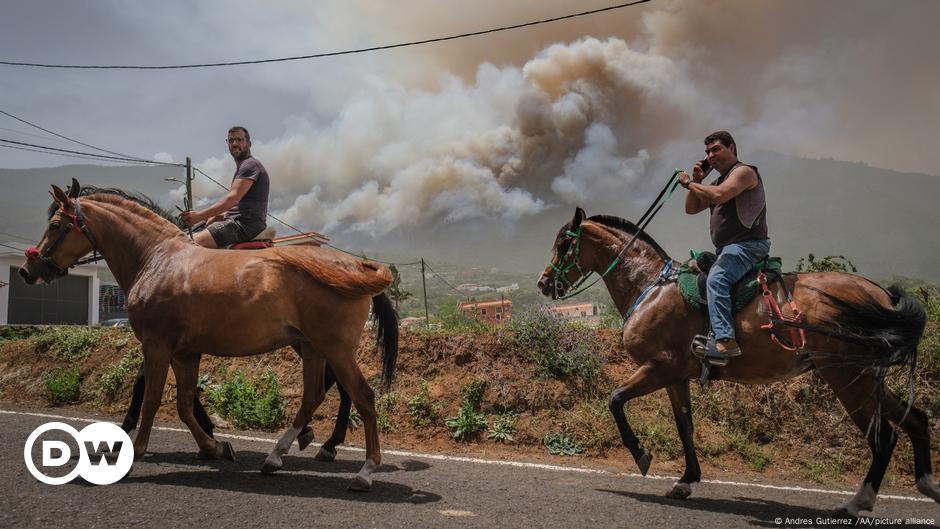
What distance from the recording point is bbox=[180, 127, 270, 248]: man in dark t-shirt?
716cm

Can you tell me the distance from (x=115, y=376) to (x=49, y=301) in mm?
36480

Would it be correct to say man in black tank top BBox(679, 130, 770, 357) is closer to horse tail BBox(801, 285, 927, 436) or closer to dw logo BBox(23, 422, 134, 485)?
horse tail BBox(801, 285, 927, 436)

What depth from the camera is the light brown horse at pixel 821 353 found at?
5.47m

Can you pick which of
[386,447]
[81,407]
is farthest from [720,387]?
[81,407]

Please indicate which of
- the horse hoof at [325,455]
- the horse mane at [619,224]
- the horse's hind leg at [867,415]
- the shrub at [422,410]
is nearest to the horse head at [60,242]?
the horse hoof at [325,455]

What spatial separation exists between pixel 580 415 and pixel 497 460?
5.38ft

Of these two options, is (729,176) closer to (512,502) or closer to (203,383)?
(512,502)

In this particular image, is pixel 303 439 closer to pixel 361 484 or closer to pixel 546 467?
pixel 361 484

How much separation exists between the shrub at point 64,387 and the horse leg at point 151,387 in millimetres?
6363

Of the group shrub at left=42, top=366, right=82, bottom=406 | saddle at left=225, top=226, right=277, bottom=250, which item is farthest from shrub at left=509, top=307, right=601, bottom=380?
shrub at left=42, top=366, right=82, bottom=406

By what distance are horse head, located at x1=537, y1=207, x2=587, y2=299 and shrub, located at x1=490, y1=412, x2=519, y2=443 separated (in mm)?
2531

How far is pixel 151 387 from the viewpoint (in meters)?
5.96

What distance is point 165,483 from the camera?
5.32 metres

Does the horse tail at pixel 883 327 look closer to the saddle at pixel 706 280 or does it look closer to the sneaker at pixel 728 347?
the saddle at pixel 706 280
